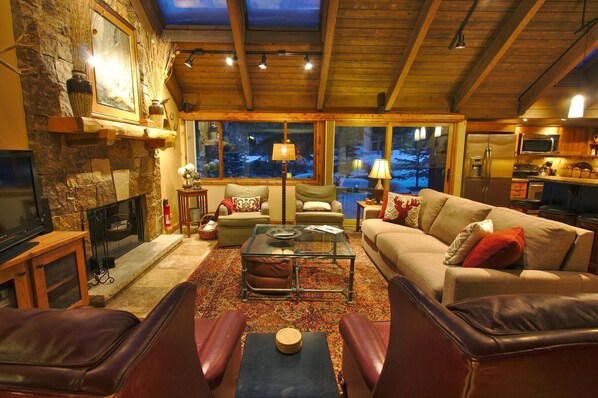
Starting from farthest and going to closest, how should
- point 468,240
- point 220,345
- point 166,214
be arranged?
point 166,214 → point 468,240 → point 220,345

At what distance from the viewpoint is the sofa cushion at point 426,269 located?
2.19m

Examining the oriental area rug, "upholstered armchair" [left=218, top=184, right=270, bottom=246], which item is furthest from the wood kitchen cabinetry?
"upholstered armchair" [left=218, top=184, right=270, bottom=246]

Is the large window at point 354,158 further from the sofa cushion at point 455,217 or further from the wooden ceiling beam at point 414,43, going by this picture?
the sofa cushion at point 455,217

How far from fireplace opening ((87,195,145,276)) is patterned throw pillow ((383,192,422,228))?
3274 millimetres

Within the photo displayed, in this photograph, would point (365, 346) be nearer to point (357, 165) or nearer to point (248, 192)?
point (248, 192)

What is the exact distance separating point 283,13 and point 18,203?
3.91 metres

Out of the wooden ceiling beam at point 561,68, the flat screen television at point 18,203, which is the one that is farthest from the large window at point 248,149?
the wooden ceiling beam at point 561,68

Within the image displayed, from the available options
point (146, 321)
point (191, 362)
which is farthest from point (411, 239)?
point (146, 321)

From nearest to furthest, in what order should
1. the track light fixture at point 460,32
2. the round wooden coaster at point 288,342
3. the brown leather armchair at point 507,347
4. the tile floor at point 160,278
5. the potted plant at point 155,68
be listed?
the brown leather armchair at point 507,347 → the round wooden coaster at point 288,342 → the tile floor at point 160,278 → the track light fixture at point 460,32 → the potted plant at point 155,68

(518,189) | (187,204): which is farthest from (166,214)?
(518,189)

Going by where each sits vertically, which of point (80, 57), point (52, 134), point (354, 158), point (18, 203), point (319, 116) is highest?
point (80, 57)

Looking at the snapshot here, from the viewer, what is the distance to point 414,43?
409 cm

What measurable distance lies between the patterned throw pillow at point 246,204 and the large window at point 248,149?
4.17ft

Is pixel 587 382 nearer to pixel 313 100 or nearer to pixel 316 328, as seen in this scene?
pixel 316 328
